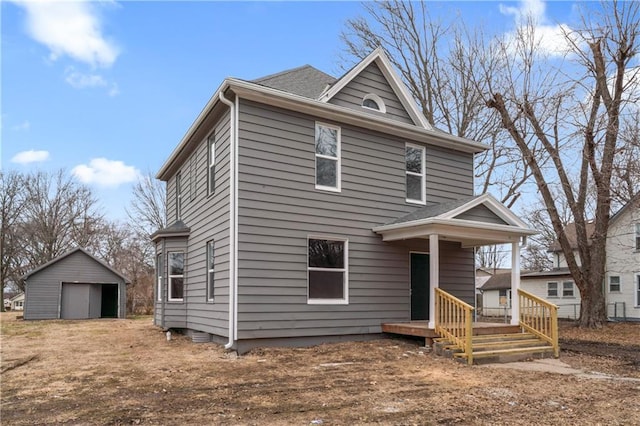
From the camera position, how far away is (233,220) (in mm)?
9648

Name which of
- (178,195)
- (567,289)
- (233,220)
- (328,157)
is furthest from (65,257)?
(567,289)

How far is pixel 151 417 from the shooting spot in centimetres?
525

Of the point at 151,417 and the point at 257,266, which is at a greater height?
the point at 257,266

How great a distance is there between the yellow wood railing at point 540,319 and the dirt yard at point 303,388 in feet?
1.64

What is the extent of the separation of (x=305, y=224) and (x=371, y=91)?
3945 millimetres

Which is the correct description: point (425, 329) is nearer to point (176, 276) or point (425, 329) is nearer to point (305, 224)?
point (305, 224)

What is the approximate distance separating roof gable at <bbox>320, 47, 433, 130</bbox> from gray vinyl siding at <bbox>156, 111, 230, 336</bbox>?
270cm

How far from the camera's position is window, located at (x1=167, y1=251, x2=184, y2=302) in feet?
43.7

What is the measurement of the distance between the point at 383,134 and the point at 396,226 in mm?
2445

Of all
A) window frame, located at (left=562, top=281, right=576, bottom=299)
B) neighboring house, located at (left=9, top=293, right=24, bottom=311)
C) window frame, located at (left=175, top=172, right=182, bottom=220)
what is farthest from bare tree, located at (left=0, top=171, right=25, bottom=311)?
window frame, located at (left=562, top=281, right=576, bottom=299)

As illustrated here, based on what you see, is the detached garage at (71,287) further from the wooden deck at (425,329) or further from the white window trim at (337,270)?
the wooden deck at (425,329)

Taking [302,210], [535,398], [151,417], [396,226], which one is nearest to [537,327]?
[396,226]

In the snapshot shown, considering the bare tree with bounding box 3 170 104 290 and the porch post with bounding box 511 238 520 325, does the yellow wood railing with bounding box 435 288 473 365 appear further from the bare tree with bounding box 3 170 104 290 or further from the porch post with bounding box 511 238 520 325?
the bare tree with bounding box 3 170 104 290

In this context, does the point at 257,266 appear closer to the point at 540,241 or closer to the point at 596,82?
the point at 596,82
